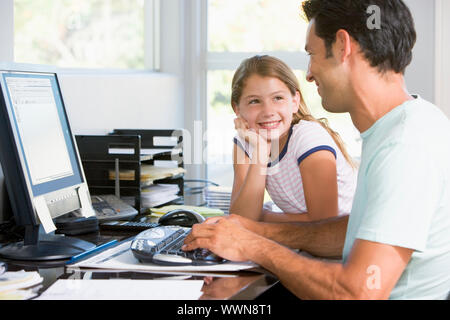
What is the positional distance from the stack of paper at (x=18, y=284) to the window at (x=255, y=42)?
2.29 m

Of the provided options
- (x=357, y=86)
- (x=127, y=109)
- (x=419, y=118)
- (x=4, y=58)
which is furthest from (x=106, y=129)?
(x=419, y=118)

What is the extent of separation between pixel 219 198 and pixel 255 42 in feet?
4.28

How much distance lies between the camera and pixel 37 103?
1313 mm

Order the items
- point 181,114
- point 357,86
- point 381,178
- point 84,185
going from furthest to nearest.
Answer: point 181,114, point 84,185, point 357,86, point 381,178

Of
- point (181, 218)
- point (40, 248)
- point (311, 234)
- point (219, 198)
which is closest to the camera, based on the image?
point (40, 248)

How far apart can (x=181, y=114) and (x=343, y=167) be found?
1591 millimetres

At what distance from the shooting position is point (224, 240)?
3.96 feet

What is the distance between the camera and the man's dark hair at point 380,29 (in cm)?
114

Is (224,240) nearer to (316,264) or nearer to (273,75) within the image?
(316,264)

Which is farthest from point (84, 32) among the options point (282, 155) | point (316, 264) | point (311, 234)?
point (316, 264)

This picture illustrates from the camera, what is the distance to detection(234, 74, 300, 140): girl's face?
1.94m

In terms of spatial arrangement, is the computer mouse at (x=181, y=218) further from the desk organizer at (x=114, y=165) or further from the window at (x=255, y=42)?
the window at (x=255, y=42)
